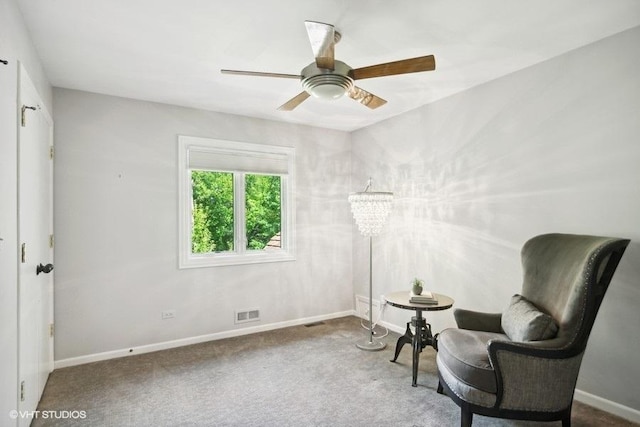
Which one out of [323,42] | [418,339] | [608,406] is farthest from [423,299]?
[323,42]

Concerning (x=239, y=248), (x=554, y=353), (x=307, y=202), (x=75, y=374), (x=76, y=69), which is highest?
(x=76, y=69)

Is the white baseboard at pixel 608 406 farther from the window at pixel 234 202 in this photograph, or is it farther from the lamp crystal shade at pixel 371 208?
Result: the window at pixel 234 202

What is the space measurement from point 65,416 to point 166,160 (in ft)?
7.51

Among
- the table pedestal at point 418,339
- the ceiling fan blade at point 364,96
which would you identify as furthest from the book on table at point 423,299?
the ceiling fan blade at point 364,96

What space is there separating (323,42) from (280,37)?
17.3 inches

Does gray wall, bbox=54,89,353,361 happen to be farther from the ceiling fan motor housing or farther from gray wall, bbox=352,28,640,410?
the ceiling fan motor housing

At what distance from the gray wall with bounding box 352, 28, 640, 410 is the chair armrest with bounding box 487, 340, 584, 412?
73 centimetres

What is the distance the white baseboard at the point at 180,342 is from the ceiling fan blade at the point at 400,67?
9.98ft

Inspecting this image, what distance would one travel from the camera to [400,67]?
1999 mm

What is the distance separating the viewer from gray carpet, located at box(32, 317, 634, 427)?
2.33 m

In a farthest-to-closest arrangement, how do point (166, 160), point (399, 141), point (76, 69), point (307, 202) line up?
point (307, 202) < point (399, 141) < point (166, 160) < point (76, 69)

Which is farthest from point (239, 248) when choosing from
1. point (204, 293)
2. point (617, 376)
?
point (617, 376)

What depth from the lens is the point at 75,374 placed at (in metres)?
3.02

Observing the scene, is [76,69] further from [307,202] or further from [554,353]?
[554,353]
